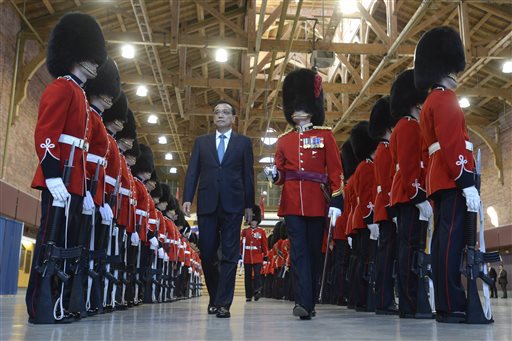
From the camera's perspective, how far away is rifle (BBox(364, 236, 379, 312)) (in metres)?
5.91

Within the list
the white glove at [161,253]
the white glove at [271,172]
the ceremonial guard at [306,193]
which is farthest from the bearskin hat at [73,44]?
the white glove at [161,253]

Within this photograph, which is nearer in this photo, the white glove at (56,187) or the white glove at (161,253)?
the white glove at (56,187)

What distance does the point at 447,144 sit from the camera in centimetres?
376

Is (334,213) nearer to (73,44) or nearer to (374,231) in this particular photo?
(374,231)

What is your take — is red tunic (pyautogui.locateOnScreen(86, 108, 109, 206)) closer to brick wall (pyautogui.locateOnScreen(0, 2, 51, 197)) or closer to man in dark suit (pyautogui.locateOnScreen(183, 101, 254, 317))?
man in dark suit (pyautogui.locateOnScreen(183, 101, 254, 317))

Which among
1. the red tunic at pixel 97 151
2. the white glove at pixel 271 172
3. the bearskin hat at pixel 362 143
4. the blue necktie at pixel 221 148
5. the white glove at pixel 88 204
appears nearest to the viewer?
the white glove at pixel 88 204

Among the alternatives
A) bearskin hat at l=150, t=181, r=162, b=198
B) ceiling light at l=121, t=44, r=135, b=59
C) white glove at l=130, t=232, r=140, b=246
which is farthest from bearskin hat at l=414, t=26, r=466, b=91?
ceiling light at l=121, t=44, r=135, b=59

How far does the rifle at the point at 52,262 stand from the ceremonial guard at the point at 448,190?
2314 mm

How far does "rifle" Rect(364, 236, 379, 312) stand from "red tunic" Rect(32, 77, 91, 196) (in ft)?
10.7

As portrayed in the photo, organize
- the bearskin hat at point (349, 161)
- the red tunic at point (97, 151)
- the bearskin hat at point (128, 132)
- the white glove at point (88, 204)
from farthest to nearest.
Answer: the bearskin hat at point (349, 161) → the bearskin hat at point (128, 132) → the red tunic at point (97, 151) → the white glove at point (88, 204)

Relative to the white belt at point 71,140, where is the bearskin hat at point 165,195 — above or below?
above

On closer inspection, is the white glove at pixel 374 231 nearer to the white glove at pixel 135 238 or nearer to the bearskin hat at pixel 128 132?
the white glove at pixel 135 238

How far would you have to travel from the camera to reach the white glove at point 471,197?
364 centimetres

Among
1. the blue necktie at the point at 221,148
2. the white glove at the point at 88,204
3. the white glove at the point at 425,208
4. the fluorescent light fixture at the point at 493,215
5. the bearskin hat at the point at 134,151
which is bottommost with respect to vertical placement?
the white glove at the point at 88,204
